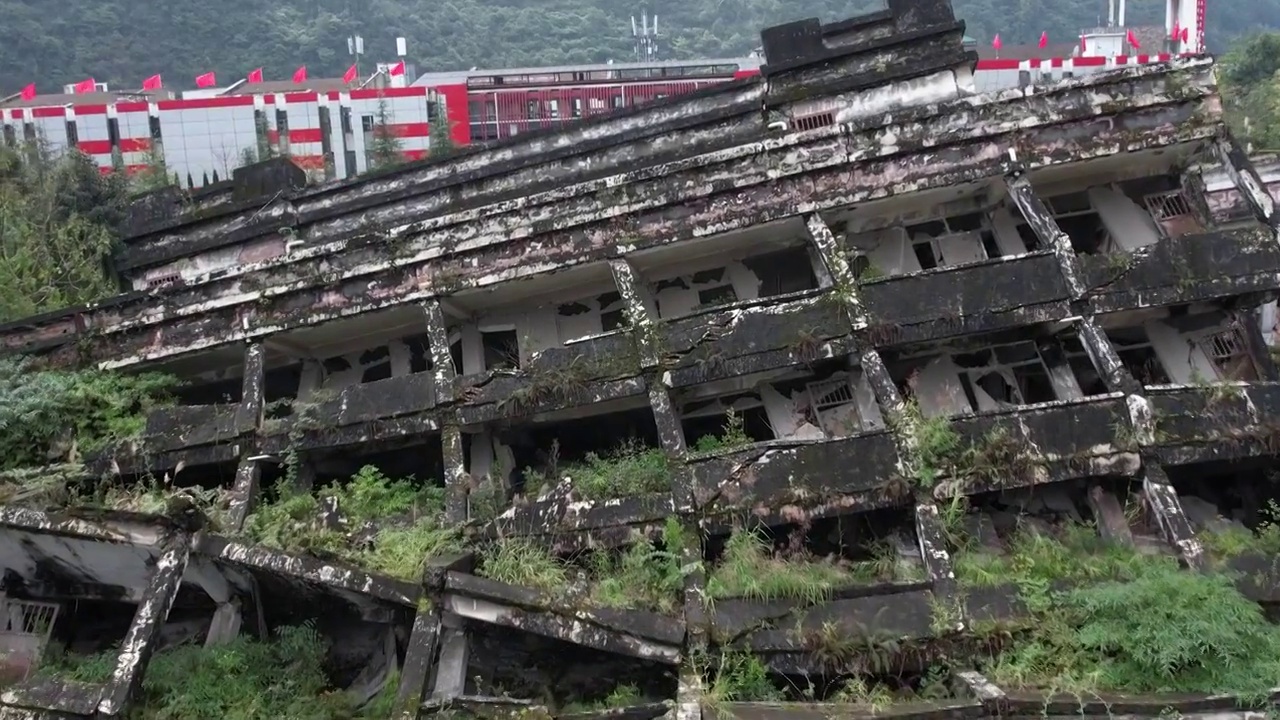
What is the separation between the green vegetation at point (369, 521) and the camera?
28.9 feet

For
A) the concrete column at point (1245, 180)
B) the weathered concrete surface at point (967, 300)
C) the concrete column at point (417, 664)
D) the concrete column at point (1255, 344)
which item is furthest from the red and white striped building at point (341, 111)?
the concrete column at point (417, 664)

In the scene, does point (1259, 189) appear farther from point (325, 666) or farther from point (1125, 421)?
point (325, 666)

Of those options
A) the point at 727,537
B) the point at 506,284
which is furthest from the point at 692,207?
the point at 727,537

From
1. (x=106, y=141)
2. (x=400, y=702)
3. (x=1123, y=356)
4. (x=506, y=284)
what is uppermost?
(x=106, y=141)

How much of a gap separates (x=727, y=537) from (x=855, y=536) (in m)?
1.45

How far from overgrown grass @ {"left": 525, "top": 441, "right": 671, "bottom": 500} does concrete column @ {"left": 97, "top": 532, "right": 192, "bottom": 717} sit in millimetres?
3627

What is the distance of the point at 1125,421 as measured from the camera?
8.34 m

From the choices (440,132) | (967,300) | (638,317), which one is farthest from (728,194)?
(440,132)

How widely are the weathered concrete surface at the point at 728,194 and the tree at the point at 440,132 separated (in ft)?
78.6

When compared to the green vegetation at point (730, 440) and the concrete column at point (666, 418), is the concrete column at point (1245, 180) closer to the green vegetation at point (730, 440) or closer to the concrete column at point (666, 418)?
the green vegetation at point (730, 440)

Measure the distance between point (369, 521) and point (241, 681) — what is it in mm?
1959

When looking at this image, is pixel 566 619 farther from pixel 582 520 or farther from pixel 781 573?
pixel 781 573

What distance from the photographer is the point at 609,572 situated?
8688 millimetres

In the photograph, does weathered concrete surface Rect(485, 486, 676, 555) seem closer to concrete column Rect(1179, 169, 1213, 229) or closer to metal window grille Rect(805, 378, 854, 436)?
metal window grille Rect(805, 378, 854, 436)
